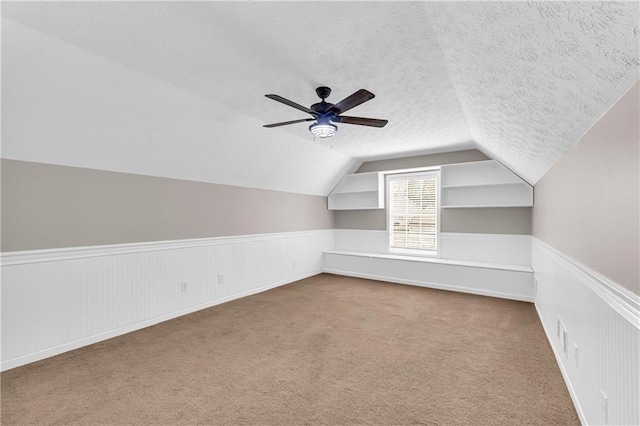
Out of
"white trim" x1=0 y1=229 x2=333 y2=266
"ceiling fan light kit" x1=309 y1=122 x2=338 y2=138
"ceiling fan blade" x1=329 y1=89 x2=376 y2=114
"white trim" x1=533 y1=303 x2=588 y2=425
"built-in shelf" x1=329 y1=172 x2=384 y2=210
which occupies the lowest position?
"white trim" x1=533 y1=303 x2=588 y2=425

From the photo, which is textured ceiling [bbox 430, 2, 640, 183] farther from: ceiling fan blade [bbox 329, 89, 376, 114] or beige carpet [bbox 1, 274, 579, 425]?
beige carpet [bbox 1, 274, 579, 425]

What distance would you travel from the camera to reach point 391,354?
2771 millimetres

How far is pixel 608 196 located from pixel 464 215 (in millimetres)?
4167

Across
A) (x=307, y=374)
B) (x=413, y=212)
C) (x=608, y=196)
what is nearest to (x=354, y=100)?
(x=608, y=196)

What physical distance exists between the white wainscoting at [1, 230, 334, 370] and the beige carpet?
0.19 meters

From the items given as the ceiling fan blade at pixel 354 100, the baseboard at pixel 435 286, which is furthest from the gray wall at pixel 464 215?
the ceiling fan blade at pixel 354 100

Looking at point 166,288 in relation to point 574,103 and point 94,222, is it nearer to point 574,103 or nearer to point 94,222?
point 94,222

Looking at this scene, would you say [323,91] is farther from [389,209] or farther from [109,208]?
[389,209]

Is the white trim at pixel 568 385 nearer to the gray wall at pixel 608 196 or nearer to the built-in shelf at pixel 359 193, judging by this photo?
the gray wall at pixel 608 196

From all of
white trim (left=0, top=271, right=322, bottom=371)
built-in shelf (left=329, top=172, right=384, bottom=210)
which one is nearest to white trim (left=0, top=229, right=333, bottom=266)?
white trim (left=0, top=271, right=322, bottom=371)

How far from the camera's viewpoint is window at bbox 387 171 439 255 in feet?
19.0

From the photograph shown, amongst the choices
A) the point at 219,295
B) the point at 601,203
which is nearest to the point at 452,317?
the point at 601,203

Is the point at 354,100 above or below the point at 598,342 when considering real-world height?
above

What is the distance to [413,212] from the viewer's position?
19.7 ft
